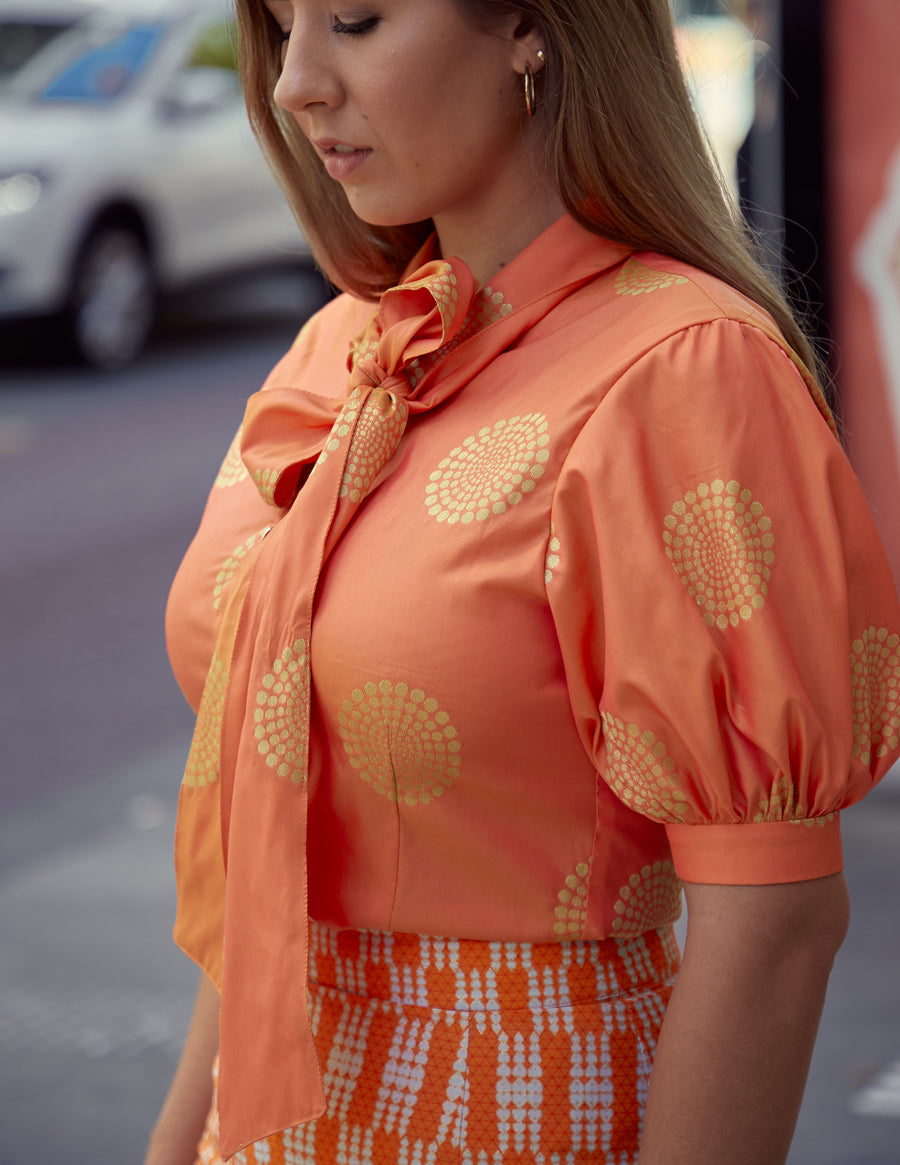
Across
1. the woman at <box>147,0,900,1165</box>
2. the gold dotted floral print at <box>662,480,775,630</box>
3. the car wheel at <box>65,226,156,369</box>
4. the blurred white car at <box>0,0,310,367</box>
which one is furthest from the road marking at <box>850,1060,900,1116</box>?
the car wheel at <box>65,226,156,369</box>

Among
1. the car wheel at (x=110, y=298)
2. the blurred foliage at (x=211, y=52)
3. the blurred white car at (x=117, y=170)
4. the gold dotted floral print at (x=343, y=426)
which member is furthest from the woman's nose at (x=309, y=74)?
the blurred foliage at (x=211, y=52)

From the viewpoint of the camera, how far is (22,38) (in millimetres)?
9344

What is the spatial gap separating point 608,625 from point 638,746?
0.30ft

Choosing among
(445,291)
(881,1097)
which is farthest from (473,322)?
(881,1097)

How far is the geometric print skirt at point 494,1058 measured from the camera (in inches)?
48.3

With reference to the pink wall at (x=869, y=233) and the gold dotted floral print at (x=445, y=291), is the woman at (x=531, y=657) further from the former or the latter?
the pink wall at (x=869, y=233)

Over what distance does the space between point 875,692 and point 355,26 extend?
691mm

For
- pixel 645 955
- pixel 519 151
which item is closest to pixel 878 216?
pixel 519 151

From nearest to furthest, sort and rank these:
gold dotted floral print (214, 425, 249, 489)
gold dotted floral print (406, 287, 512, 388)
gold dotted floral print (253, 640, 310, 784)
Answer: gold dotted floral print (253, 640, 310, 784) < gold dotted floral print (406, 287, 512, 388) < gold dotted floral print (214, 425, 249, 489)

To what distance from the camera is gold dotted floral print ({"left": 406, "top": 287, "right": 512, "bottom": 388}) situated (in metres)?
1.31

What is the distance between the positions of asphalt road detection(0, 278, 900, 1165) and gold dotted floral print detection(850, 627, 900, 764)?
0.70 ft

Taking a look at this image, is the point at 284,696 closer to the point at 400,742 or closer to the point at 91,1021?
the point at 400,742

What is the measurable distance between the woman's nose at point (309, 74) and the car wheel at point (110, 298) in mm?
7886

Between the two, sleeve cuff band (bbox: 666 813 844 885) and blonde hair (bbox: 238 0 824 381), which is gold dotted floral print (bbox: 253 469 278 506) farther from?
sleeve cuff band (bbox: 666 813 844 885)
